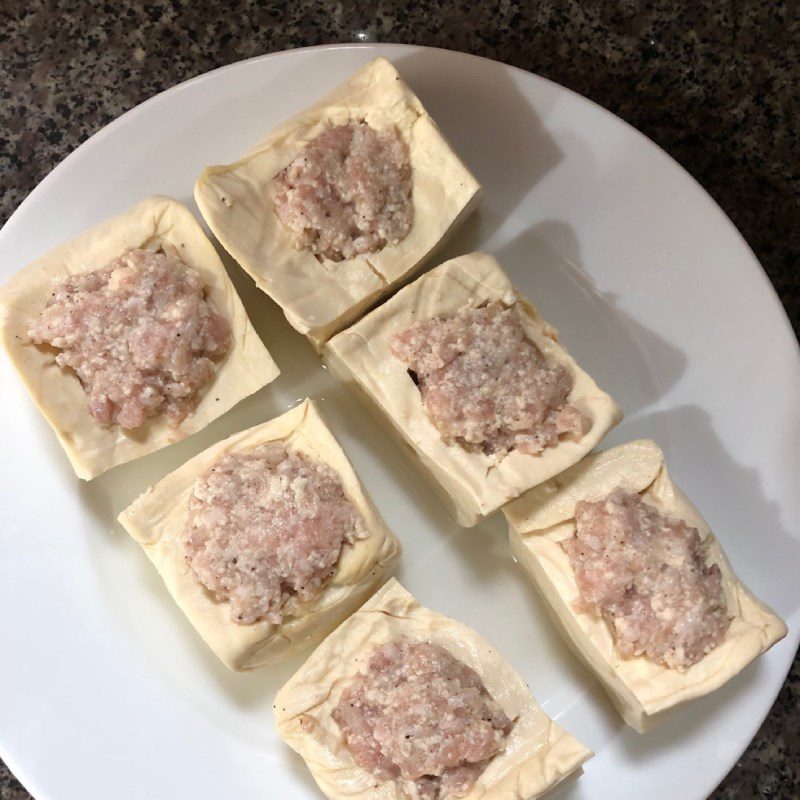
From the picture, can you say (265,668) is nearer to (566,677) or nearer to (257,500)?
(257,500)

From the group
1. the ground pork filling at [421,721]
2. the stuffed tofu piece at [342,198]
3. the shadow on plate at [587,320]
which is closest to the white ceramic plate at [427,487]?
the shadow on plate at [587,320]

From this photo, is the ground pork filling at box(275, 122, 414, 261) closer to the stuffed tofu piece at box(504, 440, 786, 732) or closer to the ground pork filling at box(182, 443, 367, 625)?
the ground pork filling at box(182, 443, 367, 625)

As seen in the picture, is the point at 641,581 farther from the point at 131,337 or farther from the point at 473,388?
the point at 131,337

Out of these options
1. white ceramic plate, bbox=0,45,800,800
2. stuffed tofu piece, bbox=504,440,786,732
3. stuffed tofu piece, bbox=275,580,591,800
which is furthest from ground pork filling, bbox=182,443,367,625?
stuffed tofu piece, bbox=504,440,786,732

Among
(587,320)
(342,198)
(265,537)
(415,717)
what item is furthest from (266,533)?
(587,320)

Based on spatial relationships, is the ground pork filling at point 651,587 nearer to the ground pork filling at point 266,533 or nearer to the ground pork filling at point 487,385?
the ground pork filling at point 487,385

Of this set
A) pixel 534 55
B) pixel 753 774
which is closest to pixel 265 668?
pixel 753 774
